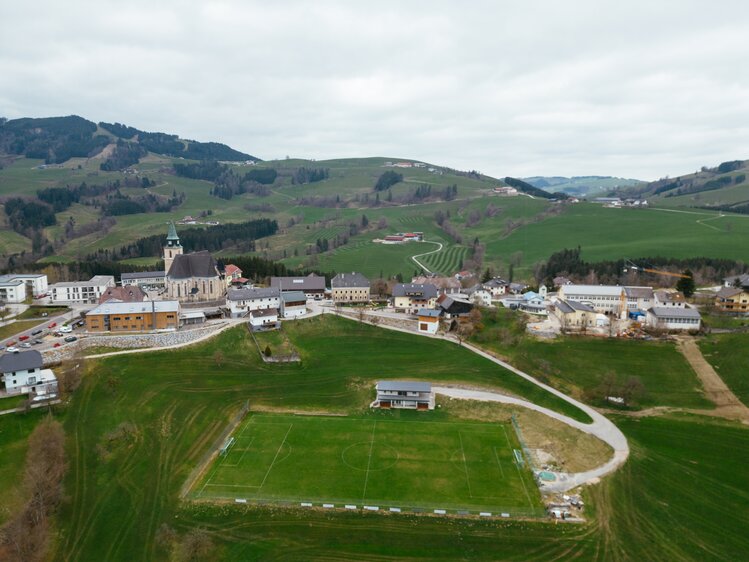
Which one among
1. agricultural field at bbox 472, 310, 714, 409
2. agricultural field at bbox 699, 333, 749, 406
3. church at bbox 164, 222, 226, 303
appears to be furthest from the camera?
church at bbox 164, 222, 226, 303

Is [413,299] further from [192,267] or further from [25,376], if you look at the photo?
[25,376]

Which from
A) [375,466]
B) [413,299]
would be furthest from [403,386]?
[413,299]

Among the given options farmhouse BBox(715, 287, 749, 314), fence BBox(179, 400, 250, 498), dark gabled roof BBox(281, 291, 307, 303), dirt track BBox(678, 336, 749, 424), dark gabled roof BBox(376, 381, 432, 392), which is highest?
farmhouse BBox(715, 287, 749, 314)

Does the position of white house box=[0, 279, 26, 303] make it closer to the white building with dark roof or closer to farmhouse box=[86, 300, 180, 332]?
farmhouse box=[86, 300, 180, 332]

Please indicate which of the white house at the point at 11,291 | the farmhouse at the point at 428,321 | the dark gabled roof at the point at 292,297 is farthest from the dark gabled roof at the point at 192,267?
the farmhouse at the point at 428,321

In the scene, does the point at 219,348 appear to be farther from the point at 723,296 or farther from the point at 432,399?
the point at 723,296

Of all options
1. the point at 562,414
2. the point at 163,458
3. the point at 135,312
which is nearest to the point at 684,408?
the point at 562,414

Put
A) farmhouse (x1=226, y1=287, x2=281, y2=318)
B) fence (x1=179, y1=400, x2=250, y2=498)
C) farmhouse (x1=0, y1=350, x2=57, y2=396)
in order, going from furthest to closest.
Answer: farmhouse (x1=226, y1=287, x2=281, y2=318)
farmhouse (x1=0, y1=350, x2=57, y2=396)
fence (x1=179, y1=400, x2=250, y2=498)

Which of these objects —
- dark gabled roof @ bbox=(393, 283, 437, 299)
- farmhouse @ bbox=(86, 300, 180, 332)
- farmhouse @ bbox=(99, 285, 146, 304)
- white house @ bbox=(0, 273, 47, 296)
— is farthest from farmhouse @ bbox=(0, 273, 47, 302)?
dark gabled roof @ bbox=(393, 283, 437, 299)
